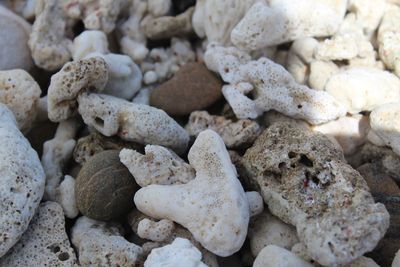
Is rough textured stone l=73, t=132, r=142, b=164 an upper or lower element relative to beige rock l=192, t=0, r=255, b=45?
lower

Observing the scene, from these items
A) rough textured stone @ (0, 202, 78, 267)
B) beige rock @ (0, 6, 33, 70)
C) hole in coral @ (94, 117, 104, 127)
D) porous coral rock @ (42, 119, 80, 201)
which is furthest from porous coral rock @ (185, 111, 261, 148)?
beige rock @ (0, 6, 33, 70)

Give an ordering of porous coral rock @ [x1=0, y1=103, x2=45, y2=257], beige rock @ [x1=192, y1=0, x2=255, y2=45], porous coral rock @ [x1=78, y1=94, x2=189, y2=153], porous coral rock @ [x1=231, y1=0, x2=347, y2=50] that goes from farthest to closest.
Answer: beige rock @ [x1=192, y1=0, x2=255, y2=45], porous coral rock @ [x1=231, y1=0, x2=347, y2=50], porous coral rock @ [x1=78, y1=94, x2=189, y2=153], porous coral rock @ [x1=0, y1=103, x2=45, y2=257]

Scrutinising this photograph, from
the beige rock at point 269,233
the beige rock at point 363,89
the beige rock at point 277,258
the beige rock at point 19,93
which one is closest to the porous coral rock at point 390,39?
the beige rock at point 363,89

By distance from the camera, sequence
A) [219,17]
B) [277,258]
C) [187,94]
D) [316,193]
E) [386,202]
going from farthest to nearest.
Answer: [219,17] → [187,94] → [386,202] → [316,193] → [277,258]

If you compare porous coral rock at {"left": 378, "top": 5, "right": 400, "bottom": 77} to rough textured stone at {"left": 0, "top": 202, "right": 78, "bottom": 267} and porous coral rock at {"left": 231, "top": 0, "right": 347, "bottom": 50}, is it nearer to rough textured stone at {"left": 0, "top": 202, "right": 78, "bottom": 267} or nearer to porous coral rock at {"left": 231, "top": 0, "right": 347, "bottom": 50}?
porous coral rock at {"left": 231, "top": 0, "right": 347, "bottom": 50}

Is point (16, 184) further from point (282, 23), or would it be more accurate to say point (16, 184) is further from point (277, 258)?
point (282, 23)

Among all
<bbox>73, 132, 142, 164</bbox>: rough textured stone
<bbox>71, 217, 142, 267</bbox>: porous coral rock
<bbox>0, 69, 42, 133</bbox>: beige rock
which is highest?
<bbox>0, 69, 42, 133</bbox>: beige rock

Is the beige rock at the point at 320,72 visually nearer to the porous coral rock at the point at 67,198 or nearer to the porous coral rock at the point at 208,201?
the porous coral rock at the point at 208,201

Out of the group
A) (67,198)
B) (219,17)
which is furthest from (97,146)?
(219,17)
